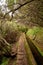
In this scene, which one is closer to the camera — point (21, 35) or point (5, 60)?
point (5, 60)

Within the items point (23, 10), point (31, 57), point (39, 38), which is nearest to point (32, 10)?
point (23, 10)

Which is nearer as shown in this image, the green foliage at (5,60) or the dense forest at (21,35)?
the dense forest at (21,35)

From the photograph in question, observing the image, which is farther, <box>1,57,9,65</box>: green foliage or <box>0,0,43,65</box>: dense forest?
<box>1,57,9,65</box>: green foliage

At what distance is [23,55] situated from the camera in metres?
6.14

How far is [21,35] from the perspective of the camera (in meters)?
10.5

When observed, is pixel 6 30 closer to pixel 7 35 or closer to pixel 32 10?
pixel 7 35

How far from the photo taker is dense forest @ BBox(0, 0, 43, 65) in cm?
561

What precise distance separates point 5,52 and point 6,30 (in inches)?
120

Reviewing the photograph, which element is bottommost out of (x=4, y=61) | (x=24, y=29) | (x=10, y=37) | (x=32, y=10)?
(x=24, y=29)

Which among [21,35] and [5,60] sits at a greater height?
[5,60]

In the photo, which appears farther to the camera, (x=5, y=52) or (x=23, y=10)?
(x=23, y=10)

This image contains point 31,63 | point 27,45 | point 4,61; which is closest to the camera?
point 31,63

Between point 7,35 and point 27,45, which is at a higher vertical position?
point 27,45

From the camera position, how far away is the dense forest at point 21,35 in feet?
18.4
